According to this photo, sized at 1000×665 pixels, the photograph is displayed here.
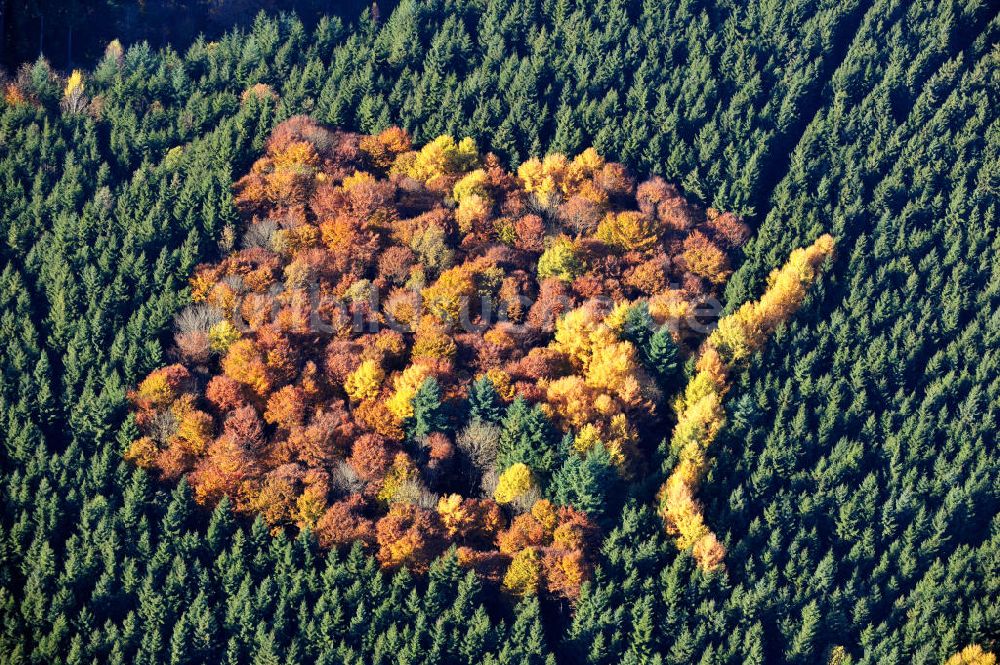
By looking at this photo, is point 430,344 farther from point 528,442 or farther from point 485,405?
point 528,442

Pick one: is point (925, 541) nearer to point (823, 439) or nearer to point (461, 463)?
point (823, 439)

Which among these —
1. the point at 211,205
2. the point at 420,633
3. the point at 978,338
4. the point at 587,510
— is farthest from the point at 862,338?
the point at 211,205

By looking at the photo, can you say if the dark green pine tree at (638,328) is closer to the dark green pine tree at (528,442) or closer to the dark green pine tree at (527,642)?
the dark green pine tree at (528,442)

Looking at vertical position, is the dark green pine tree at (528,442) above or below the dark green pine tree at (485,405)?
below

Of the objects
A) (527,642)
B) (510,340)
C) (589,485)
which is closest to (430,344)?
(510,340)

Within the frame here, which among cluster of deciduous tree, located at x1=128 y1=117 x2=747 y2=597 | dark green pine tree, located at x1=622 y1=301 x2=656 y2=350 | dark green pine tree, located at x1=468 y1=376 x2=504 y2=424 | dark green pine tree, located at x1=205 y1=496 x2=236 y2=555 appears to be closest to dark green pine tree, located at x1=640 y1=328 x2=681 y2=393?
cluster of deciduous tree, located at x1=128 y1=117 x2=747 y2=597

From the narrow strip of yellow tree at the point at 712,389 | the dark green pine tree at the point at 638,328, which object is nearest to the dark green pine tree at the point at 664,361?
the dark green pine tree at the point at 638,328
